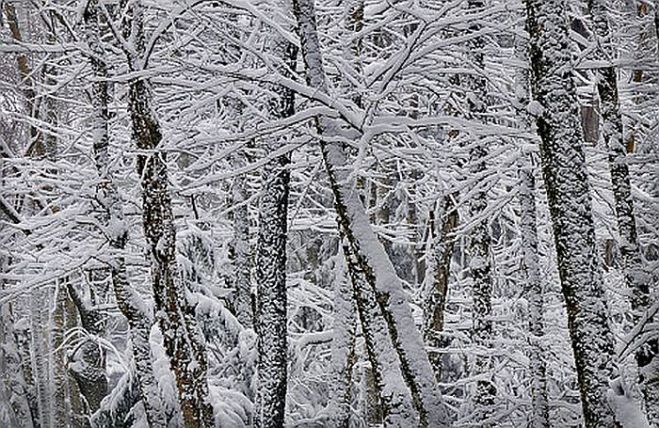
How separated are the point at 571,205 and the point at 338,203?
1848mm

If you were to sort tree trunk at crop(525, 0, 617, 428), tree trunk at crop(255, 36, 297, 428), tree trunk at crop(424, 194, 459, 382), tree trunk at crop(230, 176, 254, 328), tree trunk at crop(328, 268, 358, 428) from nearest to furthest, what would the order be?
tree trunk at crop(525, 0, 617, 428)
tree trunk at crop(255, 36, 297, 428)
tree trunk at crop(328, 268, 358, 428)
tree trunk at crop(424, 194, 459, 382)
tree trunk at crop(230, 176, 254, 328)

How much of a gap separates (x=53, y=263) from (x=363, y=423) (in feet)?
18.6

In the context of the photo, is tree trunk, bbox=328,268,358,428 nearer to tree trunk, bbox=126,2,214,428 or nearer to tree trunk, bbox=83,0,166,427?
tree trunk, bbox=83,0,166,427

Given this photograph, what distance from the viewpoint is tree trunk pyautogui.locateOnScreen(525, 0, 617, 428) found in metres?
5.89

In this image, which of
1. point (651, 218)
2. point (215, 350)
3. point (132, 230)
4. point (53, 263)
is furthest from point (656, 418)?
point (132, 230)

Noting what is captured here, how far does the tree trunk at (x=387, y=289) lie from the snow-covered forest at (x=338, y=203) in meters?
0.02

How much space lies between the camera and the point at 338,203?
6672 millimetres

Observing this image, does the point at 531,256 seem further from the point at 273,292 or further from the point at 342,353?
the point at 273,292

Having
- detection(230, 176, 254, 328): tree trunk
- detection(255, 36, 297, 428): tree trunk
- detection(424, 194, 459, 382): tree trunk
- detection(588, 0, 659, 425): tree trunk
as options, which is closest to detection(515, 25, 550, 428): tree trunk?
detection(588, 0, 659, 425): tree trunk

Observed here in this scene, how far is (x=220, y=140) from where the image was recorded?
20.8 ft

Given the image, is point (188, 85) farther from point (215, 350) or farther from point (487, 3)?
point (215, 350)

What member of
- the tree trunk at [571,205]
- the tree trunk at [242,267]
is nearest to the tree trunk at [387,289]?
the tree trunk at [571,205]

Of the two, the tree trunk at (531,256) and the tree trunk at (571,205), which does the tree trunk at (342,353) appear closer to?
the tree trunk at (531,256)

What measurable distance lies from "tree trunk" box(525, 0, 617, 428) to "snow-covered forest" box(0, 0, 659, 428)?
0.6 inches
